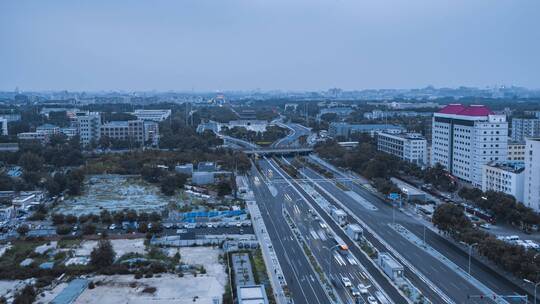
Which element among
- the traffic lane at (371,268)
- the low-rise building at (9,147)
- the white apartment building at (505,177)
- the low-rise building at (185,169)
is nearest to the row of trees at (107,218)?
the traffic lane at (371,268)

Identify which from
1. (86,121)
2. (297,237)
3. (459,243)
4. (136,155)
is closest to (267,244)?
(297,237)

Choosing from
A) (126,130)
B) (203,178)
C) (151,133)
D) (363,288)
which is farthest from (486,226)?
(151,133)

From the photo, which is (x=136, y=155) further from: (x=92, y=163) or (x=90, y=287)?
(x=90, y=287)

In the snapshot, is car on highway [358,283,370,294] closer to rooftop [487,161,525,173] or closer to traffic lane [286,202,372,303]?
traffic lane [286,202,372,303]

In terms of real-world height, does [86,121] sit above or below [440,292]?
above

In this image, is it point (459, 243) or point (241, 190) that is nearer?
point (459, 243)

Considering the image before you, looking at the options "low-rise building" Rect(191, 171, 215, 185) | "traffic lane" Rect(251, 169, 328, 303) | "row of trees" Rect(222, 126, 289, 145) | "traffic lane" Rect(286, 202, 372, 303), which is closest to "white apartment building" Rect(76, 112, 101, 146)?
"row of trees" Rect(222, 126, 289, 145)

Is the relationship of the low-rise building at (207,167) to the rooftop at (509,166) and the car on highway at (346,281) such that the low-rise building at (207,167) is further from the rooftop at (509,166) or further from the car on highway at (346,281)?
the car on highway at (346,281)
